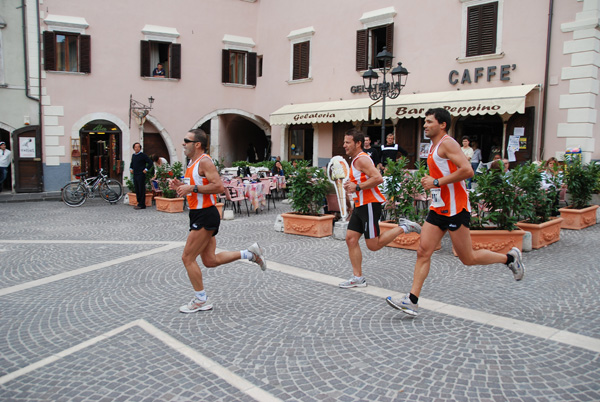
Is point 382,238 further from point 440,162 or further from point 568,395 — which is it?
point 568,395

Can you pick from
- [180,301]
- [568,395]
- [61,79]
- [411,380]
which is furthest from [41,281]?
[61,79]

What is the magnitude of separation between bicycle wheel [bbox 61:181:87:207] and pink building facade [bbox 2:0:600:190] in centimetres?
455

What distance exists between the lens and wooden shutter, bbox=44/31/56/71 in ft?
57.4

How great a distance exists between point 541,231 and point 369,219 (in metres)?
3.92

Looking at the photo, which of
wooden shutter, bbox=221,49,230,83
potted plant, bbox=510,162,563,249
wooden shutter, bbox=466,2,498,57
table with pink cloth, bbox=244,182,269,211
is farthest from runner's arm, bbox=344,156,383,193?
wooden shutter, bbox=221,49,230,83

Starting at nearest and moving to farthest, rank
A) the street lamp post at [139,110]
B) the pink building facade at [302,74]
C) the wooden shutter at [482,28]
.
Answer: the pink building facade at [302,74] → the wooden shutter at [482,28] → the street lamp post at [139,110]

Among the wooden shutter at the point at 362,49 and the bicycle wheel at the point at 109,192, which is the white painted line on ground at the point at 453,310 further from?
the wooden shutter at the point at 362,49

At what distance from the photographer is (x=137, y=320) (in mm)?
4656

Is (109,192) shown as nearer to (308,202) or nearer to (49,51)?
(49,51)

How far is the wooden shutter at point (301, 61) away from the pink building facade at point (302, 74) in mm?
79

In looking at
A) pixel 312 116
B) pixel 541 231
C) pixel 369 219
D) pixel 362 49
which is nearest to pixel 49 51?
pixel 312 116

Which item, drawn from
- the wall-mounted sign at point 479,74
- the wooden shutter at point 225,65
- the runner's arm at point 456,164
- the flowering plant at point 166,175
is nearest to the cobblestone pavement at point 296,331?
the runner's arm at point 456,164

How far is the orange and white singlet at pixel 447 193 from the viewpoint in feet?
14.8

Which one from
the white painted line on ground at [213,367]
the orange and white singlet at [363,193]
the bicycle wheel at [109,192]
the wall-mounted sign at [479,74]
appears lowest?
the white painted line on ground at [213,367]
